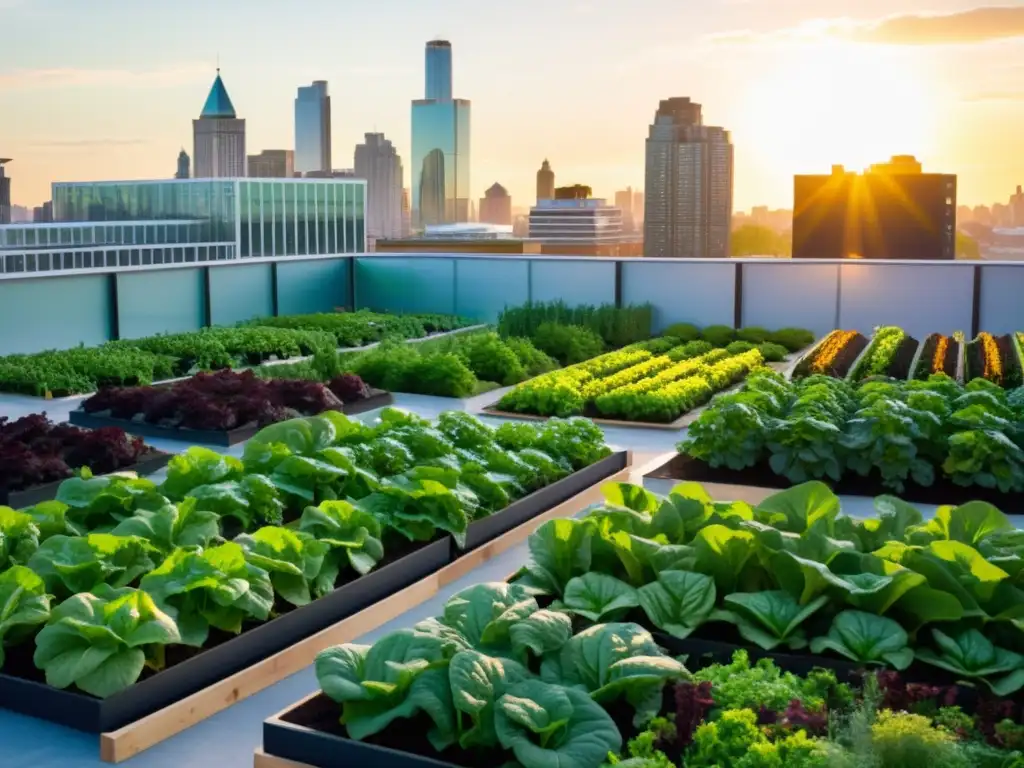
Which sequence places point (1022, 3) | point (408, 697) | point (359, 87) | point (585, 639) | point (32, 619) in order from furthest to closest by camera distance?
1. point (359, 87)
2. point (1022, 3)
3. point (32, 619)
4. point (585, 639)
5. point (408, 697)

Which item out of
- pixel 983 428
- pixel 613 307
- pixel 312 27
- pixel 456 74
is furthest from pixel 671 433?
pixel 456 74

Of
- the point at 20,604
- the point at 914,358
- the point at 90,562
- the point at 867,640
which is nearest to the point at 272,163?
the point at 914,358

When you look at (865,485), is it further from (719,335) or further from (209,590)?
(719,335)

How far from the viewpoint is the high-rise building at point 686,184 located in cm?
8675

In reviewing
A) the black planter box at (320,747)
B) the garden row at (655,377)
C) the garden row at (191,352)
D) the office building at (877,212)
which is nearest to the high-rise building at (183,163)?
the office building at (877,212)

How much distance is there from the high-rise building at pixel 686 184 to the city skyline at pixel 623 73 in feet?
7.08

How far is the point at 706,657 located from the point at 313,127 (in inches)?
6319

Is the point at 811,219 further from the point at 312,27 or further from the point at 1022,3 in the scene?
the point at 312,27

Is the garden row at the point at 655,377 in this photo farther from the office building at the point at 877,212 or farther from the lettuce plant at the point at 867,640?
the office building at the point at 877,212

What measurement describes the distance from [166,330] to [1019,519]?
9.55m

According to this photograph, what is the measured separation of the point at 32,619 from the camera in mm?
4148

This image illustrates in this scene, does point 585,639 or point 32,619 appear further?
point 32,619

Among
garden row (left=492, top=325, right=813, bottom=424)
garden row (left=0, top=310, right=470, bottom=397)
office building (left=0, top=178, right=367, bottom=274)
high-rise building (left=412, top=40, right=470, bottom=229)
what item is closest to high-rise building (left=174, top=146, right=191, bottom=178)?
high-rise building (left=412, top=40, right=470, bottom=229)

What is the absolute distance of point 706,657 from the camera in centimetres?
402
